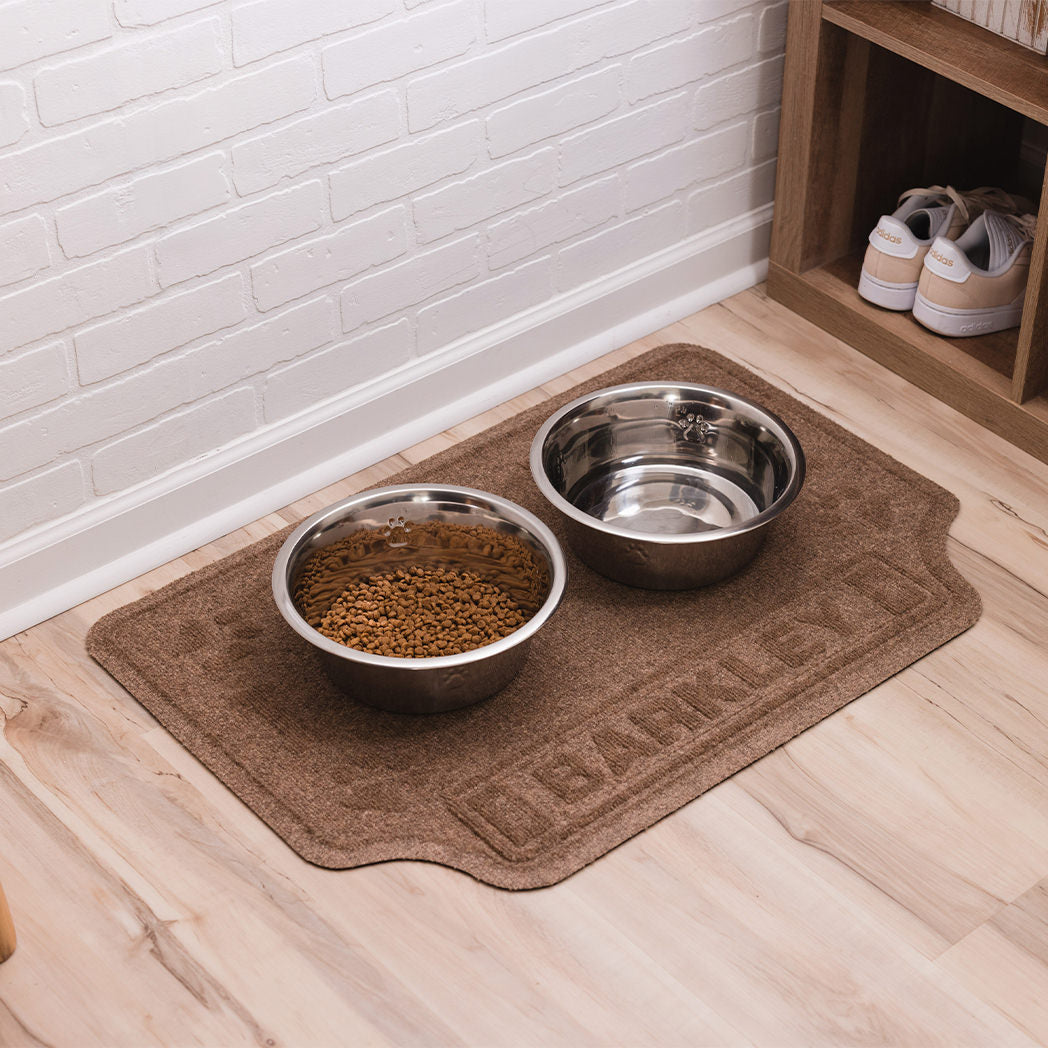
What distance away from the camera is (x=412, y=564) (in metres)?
1.88

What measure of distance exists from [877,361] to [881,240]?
19cm

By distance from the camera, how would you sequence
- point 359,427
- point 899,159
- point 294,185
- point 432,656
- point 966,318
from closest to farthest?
1. point 432,656
2. point 294,185
3. point 359,427
4. point 966,318
5. point 899,159

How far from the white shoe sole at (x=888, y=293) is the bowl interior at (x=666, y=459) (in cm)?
44

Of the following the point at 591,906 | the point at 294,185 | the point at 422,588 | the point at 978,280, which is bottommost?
the point at 591,906

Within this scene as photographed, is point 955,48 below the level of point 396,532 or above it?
above

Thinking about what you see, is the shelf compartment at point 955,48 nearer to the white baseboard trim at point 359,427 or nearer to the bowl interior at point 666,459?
the white baseboard trim at point 359,427

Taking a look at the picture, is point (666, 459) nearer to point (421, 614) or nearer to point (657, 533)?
point (657, 533)

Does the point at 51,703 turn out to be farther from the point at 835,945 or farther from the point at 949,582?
the point at 949,582

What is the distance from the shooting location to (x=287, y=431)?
2.04 metres

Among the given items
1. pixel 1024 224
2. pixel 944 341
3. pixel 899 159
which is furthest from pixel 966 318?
pixel 899 159

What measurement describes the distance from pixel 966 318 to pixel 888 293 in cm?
13

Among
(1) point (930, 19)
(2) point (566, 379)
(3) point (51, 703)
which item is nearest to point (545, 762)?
(3) point (51, 703)

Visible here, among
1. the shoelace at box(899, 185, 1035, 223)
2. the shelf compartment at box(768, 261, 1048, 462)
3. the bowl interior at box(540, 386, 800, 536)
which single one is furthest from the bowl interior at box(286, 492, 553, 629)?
the shoelace at box(899, 185, 1035, 223)

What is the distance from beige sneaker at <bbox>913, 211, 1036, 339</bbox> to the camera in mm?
2209
